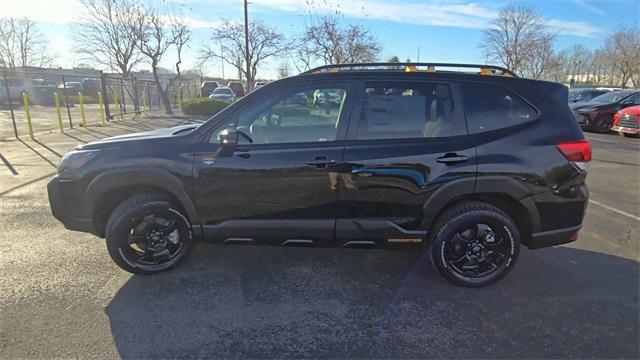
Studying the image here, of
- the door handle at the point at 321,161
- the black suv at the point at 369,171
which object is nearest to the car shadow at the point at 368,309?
the black suv at the point at 369,171

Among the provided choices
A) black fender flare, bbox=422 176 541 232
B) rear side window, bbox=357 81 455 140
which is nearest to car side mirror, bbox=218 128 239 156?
rear side window, bbox=357 81 455 140

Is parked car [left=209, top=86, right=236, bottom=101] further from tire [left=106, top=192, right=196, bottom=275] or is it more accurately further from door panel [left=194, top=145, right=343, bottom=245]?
door panel [left=194, top=145, right=343, bottom=245]

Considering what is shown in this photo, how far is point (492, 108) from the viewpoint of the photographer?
123 inches

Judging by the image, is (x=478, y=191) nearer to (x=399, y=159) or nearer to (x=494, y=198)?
(x=494, y=198)

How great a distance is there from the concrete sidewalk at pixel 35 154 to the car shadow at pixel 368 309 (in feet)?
15.6

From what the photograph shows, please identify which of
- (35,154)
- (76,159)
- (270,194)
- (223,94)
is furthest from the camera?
(223,94)

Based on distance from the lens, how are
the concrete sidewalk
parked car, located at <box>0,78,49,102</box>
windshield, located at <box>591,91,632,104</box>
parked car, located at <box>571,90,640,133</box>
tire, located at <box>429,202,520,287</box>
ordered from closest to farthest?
tire, located at <box>429,202,520,287</box>
the concrete sidewalk
parked car, located at <box>571,90,640,133</box>
windshield, located at <box>591,91,632,104</box>
parked car, located at <box>0,78,49,102</box>

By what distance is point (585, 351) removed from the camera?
2473 mm

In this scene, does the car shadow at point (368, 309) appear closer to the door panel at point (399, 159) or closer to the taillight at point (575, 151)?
the door panel at point (399, 159)

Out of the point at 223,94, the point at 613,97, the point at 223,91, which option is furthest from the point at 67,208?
the point at 223,91

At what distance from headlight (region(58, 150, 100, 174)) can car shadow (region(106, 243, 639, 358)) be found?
113 centimetres

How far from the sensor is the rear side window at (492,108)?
3.11 meters

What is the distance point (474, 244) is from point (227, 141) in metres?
2.29

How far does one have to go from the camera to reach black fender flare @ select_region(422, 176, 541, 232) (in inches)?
121
